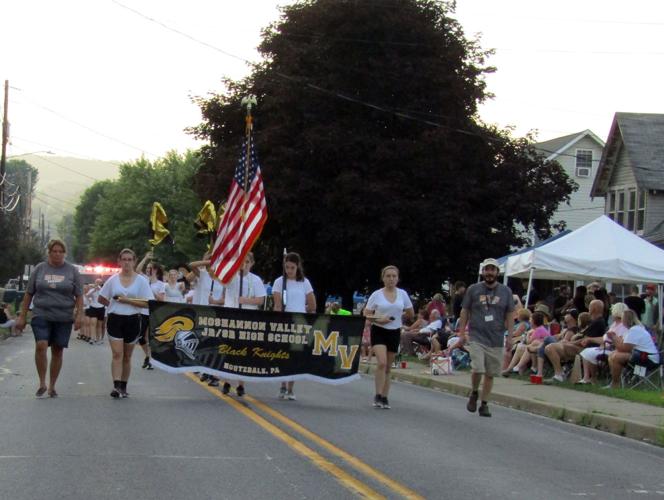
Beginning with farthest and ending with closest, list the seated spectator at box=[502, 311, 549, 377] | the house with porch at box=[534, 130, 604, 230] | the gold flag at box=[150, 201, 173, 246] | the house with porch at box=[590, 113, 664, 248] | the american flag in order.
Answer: the house with porch at box=[534, 130, 604, 230]
the house with porch at box=[590, 113, 664, 248]
the gold flag at box=[150, 201, 173, 246]
the seated spectator at box=[502, 311, 549, 377]
the american flag

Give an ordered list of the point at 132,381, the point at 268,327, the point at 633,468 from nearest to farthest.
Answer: the point at 633,468 < the point at 268,327 < the point at 132,381

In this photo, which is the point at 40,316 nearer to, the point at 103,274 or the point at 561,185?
the point at 561,185

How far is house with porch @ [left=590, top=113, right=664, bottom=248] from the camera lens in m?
41.1

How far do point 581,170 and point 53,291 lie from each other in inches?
2024

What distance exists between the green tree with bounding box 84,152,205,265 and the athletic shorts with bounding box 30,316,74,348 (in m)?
66.1

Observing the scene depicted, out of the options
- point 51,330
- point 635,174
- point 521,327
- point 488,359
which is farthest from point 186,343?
point 635,174

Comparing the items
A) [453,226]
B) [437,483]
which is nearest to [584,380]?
[437,483]

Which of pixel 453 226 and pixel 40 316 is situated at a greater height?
pixel 453 226

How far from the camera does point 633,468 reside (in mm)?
10461

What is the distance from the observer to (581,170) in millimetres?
62438

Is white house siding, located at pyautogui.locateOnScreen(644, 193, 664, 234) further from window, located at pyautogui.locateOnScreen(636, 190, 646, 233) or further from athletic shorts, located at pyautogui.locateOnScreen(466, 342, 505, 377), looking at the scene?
athletic shorts, located at pyautogui.locateOnScreen(466, 342, 505, 377)

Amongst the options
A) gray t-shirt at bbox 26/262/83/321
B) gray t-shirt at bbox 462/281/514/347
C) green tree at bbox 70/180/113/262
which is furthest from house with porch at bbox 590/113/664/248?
green tree at bbox 70/180/113/262

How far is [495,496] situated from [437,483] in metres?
0.58

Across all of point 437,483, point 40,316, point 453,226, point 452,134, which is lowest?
point 437,483
